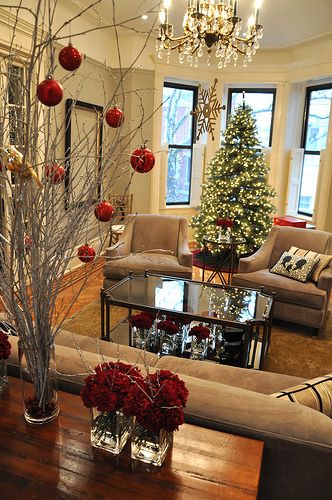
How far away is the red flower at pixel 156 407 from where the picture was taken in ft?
3.40

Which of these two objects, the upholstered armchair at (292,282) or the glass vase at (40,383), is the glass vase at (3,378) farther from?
the upholstered armchair at (292,282)

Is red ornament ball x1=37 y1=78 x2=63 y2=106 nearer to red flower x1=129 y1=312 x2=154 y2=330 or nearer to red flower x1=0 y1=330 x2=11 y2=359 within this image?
red flower x1=0 y1=330 x2=11 y2=359

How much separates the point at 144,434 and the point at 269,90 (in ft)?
22.3

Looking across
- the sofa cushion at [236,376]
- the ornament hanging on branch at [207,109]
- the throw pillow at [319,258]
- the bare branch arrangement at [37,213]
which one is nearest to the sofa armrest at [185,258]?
the throw pillow at [319,258]

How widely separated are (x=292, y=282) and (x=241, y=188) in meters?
2.33

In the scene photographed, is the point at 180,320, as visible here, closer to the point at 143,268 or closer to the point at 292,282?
the point at 143,268

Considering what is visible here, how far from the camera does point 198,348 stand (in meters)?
2.86

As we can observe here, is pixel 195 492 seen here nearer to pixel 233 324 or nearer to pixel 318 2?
pixel 233 324

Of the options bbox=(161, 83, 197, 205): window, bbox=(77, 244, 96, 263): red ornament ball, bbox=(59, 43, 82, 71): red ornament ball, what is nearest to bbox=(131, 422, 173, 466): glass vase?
bbox=(77, 244, 96, 263): red ornament ball

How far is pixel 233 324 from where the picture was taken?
280 cm

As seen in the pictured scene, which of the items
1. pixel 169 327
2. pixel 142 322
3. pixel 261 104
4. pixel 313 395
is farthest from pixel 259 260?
pixel 261 104

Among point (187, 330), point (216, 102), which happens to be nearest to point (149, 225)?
point (187, 330)

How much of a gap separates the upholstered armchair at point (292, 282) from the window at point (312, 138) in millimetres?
2453

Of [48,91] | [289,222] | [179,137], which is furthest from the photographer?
[179,137]
